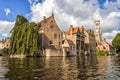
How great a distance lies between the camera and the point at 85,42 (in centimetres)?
12788

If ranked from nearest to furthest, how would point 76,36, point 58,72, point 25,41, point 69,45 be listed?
point 58,72 → point 25,41 → point 69,45 → point 76,36

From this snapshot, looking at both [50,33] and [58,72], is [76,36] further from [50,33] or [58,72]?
[58,72]

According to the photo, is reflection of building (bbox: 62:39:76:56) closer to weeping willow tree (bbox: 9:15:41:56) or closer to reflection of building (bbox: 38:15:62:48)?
reflection of building (bbox: 38:15:62:48)

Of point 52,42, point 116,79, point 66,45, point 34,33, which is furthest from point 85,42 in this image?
point 116,79

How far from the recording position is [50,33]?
93625mm

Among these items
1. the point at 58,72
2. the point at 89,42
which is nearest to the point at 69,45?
the point at 89,42

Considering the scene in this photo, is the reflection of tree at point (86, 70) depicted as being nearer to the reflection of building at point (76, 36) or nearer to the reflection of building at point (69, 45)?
the reflection of building at point (69, 45)

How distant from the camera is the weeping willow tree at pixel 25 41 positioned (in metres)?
68.6

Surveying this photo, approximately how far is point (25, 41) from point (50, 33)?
83.4ft

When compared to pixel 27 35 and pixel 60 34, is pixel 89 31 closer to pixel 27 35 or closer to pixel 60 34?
pixel 60 34

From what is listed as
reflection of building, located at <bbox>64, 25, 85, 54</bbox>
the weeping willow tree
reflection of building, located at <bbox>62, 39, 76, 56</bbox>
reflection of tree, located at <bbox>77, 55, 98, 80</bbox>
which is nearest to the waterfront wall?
the weeping willow tree

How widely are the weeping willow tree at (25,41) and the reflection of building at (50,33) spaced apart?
1773 centimetres

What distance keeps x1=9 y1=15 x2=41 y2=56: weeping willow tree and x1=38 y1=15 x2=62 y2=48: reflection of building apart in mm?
17735

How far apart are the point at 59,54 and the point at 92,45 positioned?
53537mm
